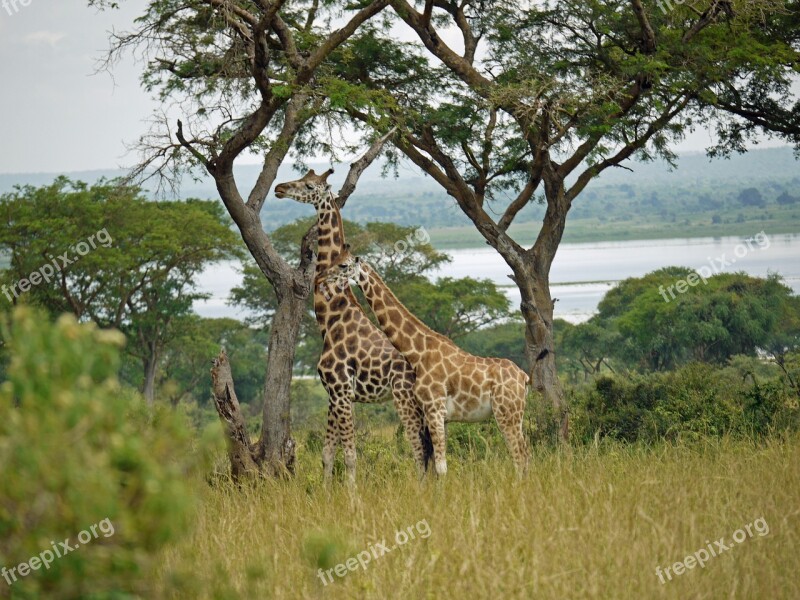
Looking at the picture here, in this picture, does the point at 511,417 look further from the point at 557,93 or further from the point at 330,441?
the point at 557,93

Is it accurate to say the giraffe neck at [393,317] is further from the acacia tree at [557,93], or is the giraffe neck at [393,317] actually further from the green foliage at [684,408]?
the acacia tree at [557,93]

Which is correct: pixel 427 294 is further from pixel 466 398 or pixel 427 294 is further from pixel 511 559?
pixel 511 559

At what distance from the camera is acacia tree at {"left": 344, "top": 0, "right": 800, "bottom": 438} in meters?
14.4

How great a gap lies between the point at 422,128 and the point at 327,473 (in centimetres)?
907

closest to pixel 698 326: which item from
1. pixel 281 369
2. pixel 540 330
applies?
pixel 540 330

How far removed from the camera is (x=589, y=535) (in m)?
5.56

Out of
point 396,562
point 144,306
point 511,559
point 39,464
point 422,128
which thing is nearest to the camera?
point 39,464

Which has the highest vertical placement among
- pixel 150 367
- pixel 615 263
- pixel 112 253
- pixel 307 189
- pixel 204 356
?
pixel 307 189

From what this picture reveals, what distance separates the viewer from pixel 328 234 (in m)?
8.58

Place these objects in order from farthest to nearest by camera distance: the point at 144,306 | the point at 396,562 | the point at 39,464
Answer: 1. the point at 144,306
2. the point at 396,562
3. the point at 39,464

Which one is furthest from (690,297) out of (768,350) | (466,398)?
(466,398)

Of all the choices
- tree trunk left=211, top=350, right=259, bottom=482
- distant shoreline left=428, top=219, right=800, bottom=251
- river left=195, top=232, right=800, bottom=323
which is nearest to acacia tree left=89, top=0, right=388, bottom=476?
tree trunk left=211, top=350, right=259, bottom=482

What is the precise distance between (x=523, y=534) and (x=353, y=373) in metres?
2.92

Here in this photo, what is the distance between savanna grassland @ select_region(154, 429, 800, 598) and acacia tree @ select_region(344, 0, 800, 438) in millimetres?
7102
